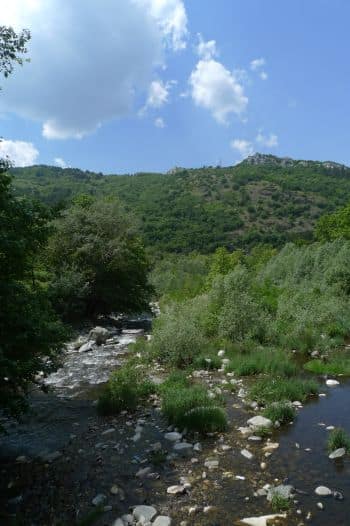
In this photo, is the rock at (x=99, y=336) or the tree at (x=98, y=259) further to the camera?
the tree at (x=98, y=259)

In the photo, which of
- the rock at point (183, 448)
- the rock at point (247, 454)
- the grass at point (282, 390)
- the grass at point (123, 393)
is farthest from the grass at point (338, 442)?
the grass at point (123, 393)

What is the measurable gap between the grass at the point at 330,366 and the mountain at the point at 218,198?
8696cm

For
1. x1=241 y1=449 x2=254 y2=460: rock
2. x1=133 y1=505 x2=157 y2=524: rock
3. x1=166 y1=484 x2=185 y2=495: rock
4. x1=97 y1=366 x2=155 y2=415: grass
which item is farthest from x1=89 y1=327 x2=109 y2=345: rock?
x1=133 y1=505 x2=157 y2=524: rock

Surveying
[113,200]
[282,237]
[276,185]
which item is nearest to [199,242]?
[282,237]

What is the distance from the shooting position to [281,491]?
287 inches

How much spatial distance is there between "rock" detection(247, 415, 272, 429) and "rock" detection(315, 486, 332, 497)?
8.71ft

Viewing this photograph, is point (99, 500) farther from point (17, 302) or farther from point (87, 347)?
point (87, 347)

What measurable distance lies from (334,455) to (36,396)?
890 centimetres

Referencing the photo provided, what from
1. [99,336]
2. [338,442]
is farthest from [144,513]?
[99,336]

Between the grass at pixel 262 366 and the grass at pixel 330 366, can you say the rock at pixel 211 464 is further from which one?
the grass at pixel 330 366

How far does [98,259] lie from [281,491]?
70.9ft

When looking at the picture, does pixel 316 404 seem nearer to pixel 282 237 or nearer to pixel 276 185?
pixel 282 237

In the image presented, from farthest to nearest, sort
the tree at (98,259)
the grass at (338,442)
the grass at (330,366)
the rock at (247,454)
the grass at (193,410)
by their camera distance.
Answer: the tree at (98,259), the grass at (330,366), the grass at (193,410), the grass at (338,442), the rock at (247,454)

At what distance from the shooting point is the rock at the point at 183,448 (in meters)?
9.06
